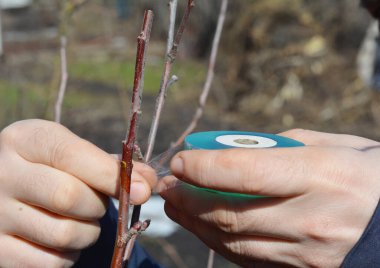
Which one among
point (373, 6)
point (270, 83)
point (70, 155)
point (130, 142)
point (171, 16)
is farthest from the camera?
point (270, 83)

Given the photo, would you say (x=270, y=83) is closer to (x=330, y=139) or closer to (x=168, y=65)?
(x=330, y=139)

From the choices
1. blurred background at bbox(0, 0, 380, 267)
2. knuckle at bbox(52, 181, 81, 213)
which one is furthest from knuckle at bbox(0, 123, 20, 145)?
blurred background at bbox(0, 0, 380, 267)

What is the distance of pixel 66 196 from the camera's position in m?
0.78

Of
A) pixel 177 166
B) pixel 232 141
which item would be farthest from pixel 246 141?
pixel 177 166

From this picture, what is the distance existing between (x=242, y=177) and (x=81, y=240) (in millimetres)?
272

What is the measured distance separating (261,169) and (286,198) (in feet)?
0.23

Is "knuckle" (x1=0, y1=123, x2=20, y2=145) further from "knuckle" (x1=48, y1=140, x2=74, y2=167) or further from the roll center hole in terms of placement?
the roll center hole

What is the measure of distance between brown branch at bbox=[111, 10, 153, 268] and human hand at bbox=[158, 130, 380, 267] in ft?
0.30

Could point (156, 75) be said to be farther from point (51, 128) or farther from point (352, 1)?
point (51, 128)

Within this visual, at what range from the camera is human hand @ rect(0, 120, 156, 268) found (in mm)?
793

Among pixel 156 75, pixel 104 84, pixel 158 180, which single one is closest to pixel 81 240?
pixel 158 180

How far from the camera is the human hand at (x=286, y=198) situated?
2.42 feet

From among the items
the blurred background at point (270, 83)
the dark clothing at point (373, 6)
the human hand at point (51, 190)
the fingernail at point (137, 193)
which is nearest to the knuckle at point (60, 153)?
the human hand at point (51, 190)

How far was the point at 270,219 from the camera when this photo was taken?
0.78 meters
